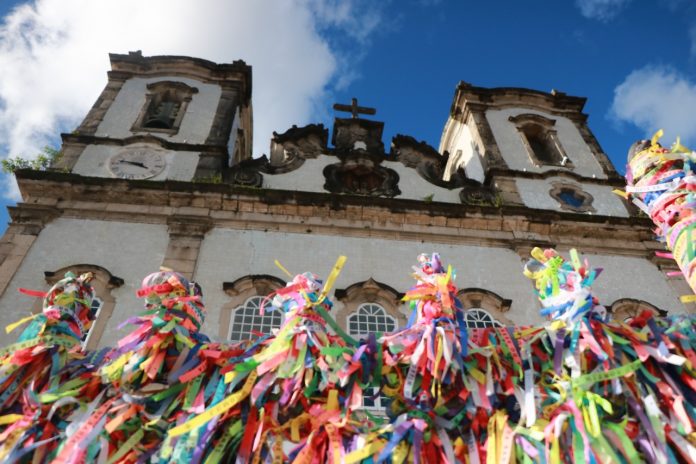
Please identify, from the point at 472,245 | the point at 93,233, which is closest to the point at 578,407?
the point at 472,245

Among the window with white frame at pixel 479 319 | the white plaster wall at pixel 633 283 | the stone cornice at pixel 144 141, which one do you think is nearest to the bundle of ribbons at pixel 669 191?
the window with white frame at pixel 479 319

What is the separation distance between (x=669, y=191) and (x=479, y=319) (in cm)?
387

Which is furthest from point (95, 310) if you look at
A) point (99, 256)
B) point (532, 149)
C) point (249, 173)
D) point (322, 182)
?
point (532, 149)

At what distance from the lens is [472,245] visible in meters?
10.4

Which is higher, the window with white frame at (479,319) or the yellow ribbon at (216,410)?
the window with white frame at (479,319)

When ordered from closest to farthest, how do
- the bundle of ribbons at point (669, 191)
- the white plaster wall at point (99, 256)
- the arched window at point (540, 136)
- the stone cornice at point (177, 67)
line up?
the bundle of ribbons at point (669, 191) < the white plaster wall at point (99, 256) < the arched window at point (540, 136) < the stone cornice at point (177, 67)

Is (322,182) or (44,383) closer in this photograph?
(44,383)

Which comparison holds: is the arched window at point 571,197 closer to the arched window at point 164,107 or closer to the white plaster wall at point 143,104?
the white plaster wall at point 143,104

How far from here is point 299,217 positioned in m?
10.4

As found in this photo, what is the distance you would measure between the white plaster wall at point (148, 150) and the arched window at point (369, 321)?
526cm

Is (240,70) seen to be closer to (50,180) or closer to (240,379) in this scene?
(50,180)

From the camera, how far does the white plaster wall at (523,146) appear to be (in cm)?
1370

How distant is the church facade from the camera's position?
350 inches

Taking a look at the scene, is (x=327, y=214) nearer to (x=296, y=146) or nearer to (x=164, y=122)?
(x=296, y=146)
